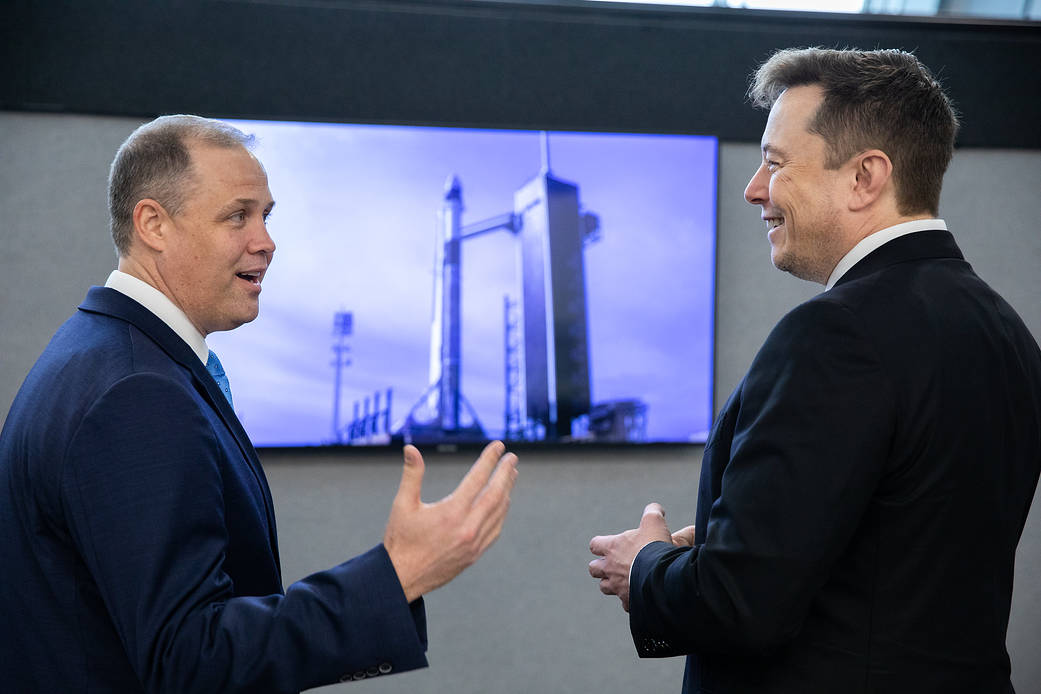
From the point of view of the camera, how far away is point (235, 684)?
1049 mm

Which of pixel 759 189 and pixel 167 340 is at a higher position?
pixel 759 189

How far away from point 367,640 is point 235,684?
0.50 feet

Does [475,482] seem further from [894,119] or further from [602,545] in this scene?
[894,119]

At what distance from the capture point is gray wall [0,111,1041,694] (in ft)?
10.7

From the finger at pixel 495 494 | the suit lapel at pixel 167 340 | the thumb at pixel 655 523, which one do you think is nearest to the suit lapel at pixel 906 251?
the thumb at pixel 655 523

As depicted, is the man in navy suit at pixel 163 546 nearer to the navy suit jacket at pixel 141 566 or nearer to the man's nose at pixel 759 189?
the navy suit jacket at pixel 141 566

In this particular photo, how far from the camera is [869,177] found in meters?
1.46

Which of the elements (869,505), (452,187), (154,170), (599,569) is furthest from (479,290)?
(869,505)

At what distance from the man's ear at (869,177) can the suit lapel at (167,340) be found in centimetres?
101

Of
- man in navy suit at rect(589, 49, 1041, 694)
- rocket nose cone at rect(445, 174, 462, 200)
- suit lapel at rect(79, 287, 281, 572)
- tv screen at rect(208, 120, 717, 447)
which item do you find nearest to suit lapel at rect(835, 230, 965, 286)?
man in navy suit at rect(589, 49, 1041, 694)

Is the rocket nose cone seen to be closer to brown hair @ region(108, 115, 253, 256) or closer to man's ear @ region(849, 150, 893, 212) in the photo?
brown hair @ region(108, 115, 253, 256)

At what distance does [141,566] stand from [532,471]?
2473 mm

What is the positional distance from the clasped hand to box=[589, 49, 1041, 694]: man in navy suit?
4.4 inches

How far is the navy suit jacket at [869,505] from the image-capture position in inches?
49.1
